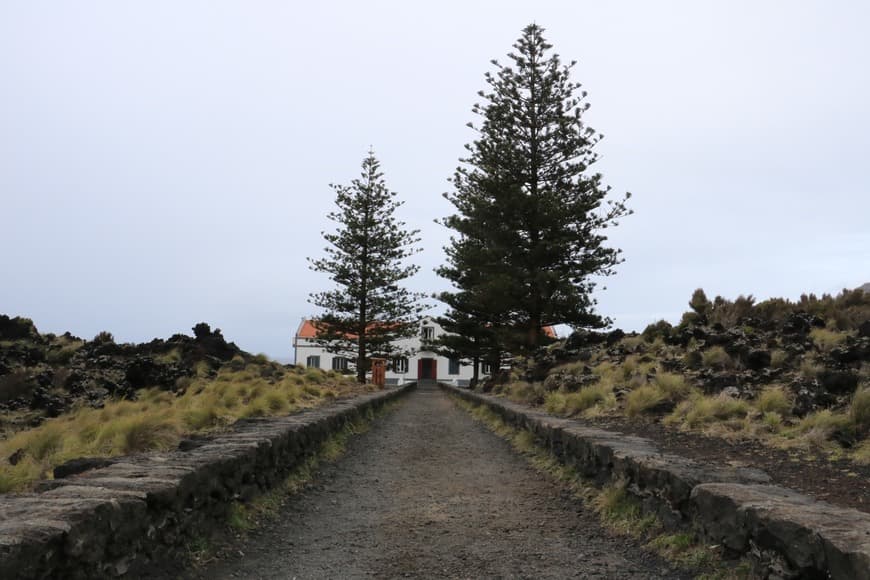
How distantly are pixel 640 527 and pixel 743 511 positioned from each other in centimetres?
118

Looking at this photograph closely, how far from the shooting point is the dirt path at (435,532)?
11.5ft

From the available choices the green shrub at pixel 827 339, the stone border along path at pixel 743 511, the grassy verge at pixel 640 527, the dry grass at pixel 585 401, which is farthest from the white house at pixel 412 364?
the stone border along path at pixel 743 511

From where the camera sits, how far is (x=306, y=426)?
6.66m

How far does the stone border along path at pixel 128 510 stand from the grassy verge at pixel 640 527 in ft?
8.16

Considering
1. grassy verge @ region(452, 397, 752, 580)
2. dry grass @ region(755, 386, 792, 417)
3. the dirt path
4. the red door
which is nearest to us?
grassy verge @ region(452, 397, 752, 580)

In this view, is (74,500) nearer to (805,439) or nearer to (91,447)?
(91,447)

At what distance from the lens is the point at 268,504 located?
4863 millimetres

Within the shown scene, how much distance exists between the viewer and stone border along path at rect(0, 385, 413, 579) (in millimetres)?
2318

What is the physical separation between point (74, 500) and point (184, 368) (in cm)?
1355

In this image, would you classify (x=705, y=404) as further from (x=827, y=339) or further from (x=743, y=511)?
(x=743, y=511)

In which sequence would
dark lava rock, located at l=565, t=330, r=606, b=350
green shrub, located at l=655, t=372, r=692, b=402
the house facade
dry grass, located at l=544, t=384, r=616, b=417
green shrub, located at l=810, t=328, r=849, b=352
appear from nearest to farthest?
green shrub, located at l=655, t=372, r=692, b=402 → green shrub, located at l=810, t=328, r=849, b=352 → dry grass, located at l=544, t=384, r=616, b=417 → dark lava rock, located at l=565, t=330, r=606, b=350 → the house facade

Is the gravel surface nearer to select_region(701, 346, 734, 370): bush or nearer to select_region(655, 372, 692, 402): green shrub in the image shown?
select_region(655, 372, 692, 402): green shrub

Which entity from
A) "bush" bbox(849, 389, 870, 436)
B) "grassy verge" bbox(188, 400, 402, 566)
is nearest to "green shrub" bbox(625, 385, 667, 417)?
"bush" bbox(849, 389, 870, 436)

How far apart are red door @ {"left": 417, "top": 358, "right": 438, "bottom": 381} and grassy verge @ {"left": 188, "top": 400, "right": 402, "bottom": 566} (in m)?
46.0
